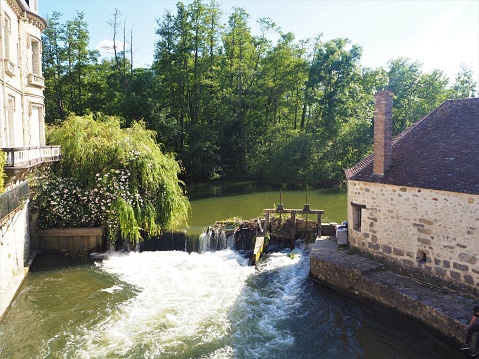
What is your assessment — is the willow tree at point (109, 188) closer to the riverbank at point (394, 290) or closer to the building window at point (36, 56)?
the building window at point (36, 56)

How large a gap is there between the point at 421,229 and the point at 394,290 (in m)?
1.80

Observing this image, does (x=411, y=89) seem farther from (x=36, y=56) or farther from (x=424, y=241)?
(x=36, y=56)

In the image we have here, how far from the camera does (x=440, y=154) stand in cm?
1159

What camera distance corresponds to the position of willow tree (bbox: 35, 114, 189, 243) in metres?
15.7

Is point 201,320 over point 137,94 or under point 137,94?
under

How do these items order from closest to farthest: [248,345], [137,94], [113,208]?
[248,345], [113,208], [137,94]

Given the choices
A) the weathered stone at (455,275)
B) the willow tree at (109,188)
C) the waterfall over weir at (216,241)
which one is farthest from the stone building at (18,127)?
the weathered stone at (455,275)

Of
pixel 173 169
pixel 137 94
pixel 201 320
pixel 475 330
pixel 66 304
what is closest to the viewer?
pixel 475 330

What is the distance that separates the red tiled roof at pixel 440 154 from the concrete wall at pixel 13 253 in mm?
10314

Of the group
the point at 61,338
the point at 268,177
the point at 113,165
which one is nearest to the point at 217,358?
the point at 61,338

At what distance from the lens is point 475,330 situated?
833 centimetres

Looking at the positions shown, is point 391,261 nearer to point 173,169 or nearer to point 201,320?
point 201,320

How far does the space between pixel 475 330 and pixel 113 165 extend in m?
13.1

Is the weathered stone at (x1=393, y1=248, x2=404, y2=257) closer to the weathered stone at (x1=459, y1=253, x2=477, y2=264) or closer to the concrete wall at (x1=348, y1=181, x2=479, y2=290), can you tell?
the concrete wall at (x1=348, y1=181, x2=479, y2=290)
